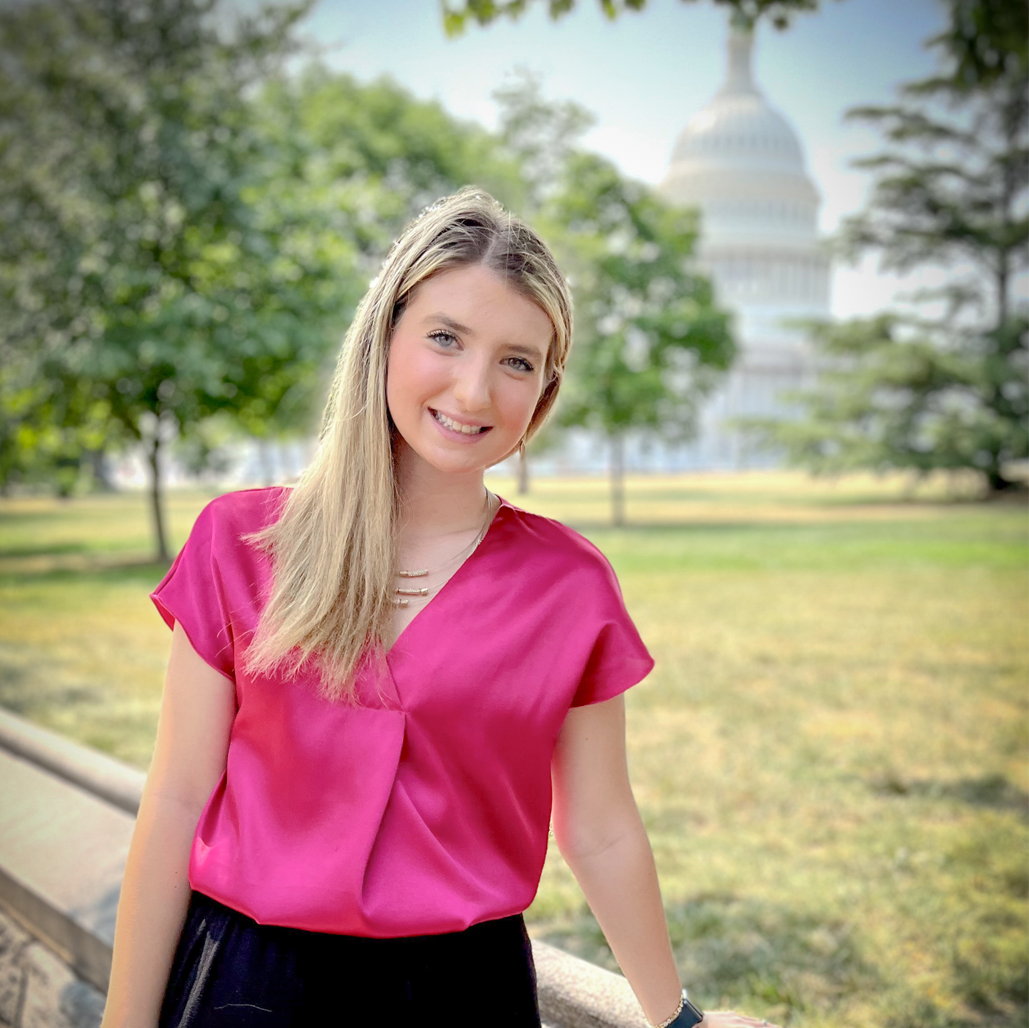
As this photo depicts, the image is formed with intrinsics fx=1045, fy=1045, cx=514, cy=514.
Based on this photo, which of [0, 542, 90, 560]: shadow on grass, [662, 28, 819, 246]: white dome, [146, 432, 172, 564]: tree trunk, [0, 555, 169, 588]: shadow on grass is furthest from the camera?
[662, 28, 819, 246]: white dome

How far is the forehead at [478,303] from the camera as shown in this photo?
1.18m

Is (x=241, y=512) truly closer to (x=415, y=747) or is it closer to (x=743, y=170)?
(x=415, y=747)

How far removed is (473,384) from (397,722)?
0.38 m

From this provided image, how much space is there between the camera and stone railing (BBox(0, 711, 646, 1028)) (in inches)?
69.9

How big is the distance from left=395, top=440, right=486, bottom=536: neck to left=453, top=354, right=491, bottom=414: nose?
13 cm

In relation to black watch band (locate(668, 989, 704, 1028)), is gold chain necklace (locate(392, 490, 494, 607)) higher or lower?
higher

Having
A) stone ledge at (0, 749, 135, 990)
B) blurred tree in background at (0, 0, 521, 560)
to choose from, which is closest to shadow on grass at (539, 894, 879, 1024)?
stone ledge at (0, 749, 135, 990)

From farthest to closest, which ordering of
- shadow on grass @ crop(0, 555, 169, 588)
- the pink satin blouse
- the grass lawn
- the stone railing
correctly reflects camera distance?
shadow on grass @ crop(0, 555, 169, 588) < the grass lawn < the stone railing < the pink satin blouse

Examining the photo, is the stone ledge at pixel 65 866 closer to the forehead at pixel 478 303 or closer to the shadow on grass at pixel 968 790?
the forehead at pixel 478 303

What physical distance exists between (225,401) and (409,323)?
1188 centimetres

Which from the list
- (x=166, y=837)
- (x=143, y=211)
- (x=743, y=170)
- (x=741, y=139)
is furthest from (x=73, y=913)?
(x=741, y=139)

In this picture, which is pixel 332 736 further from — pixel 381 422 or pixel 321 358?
pixel 321 358

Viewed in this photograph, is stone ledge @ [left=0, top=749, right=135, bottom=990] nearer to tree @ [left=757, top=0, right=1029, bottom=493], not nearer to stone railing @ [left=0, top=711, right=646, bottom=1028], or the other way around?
stone railing @ [left=0, top=711, right=646, bottom=1028]

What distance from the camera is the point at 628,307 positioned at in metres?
20.5
